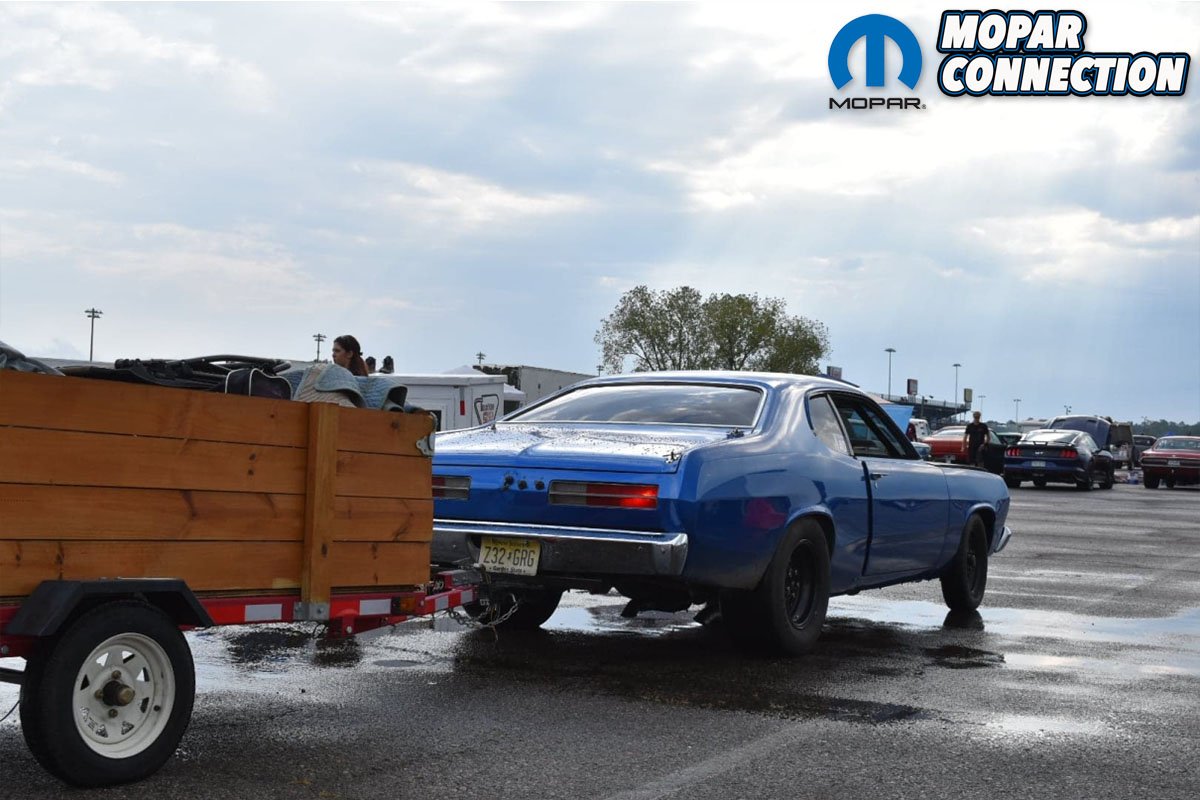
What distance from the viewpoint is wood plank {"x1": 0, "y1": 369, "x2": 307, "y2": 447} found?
14.3ft

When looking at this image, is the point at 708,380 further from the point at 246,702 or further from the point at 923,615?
the point at 246,702

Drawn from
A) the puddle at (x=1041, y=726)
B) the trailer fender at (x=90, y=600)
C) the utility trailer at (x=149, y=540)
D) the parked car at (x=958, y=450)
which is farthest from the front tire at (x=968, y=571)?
the parked car at (x=958, y=450)

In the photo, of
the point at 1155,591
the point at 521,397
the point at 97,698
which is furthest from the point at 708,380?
the point at 521,397

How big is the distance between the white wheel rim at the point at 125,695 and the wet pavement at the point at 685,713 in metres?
0.16

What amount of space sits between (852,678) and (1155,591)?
17.4ft

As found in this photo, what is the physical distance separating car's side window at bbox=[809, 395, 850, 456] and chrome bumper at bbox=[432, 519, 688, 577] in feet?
5.53

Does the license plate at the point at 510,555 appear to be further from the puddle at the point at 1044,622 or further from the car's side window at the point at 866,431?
the puddle at the point at 1044,622

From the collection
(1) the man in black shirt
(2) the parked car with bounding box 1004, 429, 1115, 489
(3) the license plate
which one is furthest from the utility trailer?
(2) the parked car with bounding box 1004, 429, 1115, 489

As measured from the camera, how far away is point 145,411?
472 centimetres

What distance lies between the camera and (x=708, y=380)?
8086 mm

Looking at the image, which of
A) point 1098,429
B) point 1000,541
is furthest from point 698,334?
point 1000,541

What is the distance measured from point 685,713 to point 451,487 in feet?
5.91

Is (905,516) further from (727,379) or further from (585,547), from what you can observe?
(585,547)

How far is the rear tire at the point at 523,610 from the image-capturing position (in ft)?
25.8
